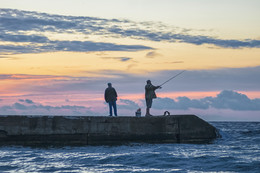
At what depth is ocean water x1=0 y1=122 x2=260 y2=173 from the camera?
35.2 ft

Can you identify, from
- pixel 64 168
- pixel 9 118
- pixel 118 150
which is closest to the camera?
pixel 64 168

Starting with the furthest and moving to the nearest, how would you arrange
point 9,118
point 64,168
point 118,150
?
point 9,118 < point 118,150 < point 64,168

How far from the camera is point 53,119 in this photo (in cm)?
1574

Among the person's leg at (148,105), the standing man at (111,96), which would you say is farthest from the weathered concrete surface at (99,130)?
the standing man at (111,96)

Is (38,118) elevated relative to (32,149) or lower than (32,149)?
elevated

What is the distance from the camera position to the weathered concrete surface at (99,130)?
15.5m

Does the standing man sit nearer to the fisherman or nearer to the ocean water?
the fisherman

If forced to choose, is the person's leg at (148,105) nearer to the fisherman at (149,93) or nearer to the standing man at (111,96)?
the fisherman at (149,93)

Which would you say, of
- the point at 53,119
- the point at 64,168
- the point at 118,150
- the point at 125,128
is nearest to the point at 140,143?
the point at 125,128

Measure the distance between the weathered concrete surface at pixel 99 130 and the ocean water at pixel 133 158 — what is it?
648mm

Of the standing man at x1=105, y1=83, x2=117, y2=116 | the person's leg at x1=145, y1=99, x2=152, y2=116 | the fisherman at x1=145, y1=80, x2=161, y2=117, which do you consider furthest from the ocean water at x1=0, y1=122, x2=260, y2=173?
the standing man at x1=105, y1=83, x2=117, y2=116

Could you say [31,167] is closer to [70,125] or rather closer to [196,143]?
[70,125]

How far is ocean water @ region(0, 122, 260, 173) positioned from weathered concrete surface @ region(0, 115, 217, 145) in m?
0.65

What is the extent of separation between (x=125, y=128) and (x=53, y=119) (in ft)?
9.42
